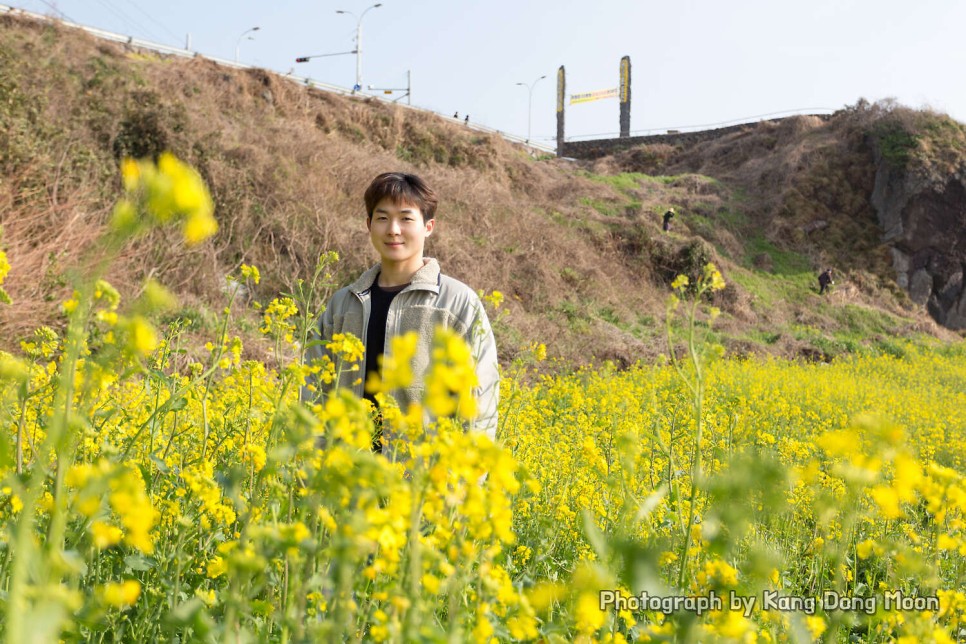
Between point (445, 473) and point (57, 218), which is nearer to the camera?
point (445, 473)

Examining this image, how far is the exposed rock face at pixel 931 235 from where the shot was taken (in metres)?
22.8

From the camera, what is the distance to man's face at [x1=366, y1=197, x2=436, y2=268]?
2.78 metres

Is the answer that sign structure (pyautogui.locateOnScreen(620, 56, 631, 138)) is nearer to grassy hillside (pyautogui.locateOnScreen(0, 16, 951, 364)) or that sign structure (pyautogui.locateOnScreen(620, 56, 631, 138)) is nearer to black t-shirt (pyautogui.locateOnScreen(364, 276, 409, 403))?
grassy hillside (pyautogui.locateOnScreen(0, 16, 951, 364))

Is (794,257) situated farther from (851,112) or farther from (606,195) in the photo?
(851,112)

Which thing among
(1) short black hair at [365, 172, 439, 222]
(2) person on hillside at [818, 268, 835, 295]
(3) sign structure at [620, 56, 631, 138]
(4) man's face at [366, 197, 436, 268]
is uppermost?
(3) sign structure at [620, 56, 631, 138]

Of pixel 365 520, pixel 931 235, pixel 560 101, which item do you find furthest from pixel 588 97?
pixel 365 520

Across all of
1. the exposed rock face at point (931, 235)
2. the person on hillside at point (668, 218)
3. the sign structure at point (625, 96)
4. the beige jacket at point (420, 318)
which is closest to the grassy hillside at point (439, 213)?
the person on hillside at point (668, 218)

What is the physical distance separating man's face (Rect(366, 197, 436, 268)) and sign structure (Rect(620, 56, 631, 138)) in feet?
115

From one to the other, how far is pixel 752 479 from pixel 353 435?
2.04 ft

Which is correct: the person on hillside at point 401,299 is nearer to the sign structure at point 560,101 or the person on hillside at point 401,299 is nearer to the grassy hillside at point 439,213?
the grassy hillside at point 439,213

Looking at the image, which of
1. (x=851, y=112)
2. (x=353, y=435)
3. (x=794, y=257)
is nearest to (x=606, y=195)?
(x=794, y=257)

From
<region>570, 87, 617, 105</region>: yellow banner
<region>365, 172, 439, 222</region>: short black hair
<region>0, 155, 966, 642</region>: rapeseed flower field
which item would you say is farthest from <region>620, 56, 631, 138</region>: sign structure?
<region>0, 155, 966, 642</region>: rapeseed flower field

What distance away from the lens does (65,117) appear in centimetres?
1062

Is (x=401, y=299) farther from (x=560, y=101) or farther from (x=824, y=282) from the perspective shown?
(x=560, y=101)
